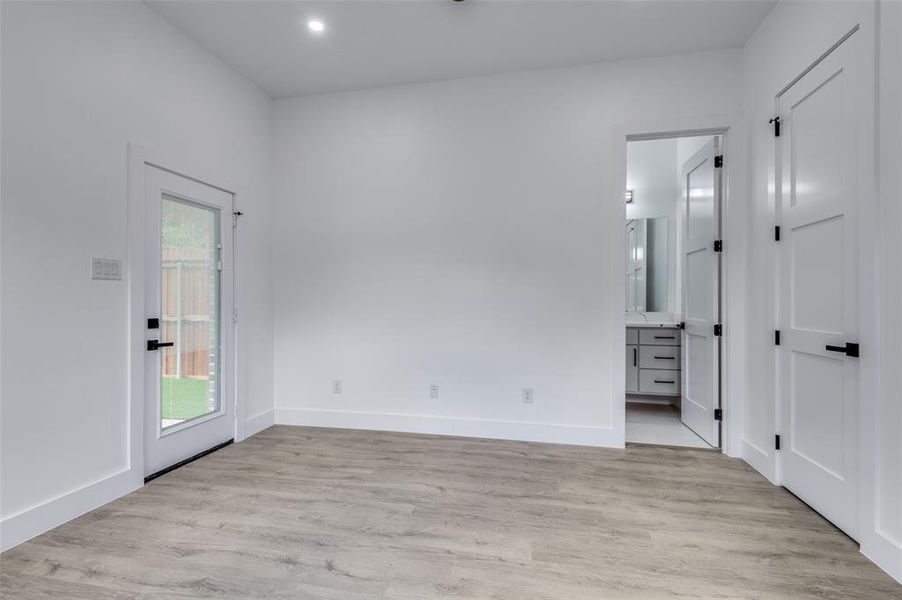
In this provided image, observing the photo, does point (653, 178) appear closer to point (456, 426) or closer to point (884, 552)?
point (456, 426)

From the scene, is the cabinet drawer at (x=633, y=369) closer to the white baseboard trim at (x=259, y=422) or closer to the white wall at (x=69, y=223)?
the white baseboard trim at (x=259, y=422)

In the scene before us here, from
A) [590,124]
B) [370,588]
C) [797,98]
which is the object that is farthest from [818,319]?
[370,588]

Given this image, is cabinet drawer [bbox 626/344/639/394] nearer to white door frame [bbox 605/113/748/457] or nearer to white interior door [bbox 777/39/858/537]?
white door frame [bbox 605/113/748/457]

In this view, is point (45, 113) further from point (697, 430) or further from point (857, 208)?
point (697, 430)

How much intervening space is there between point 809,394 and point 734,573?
3.83ft

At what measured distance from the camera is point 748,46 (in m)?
3.05

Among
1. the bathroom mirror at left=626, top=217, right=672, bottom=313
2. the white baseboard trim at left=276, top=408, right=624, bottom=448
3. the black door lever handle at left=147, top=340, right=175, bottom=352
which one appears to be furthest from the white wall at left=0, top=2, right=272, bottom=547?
the bathroom mirror at left=626, top=217, right=672, bottom=313

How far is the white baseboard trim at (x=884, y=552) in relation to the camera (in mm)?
1726

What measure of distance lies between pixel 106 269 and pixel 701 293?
4197 millimetres

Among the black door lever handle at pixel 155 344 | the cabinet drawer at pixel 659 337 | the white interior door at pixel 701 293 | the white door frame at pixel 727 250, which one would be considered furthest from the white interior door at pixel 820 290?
the black door lever handle at pixel 155 344

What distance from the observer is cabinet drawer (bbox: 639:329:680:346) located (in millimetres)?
4312

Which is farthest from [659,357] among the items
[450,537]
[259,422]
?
[259,422]

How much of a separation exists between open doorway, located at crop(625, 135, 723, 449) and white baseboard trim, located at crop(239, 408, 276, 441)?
319 centimetres

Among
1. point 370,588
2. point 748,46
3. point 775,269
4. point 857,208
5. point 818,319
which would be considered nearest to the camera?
point 370,588
